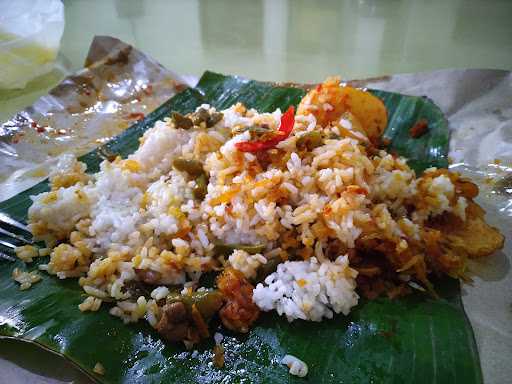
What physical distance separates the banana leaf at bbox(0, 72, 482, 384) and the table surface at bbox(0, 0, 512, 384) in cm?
293

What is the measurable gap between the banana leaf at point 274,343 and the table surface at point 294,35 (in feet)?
9.62

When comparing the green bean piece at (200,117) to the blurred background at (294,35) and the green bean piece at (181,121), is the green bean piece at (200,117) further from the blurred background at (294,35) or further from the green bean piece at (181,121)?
the blurred background at (294,35)

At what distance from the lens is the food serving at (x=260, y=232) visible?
2.02m

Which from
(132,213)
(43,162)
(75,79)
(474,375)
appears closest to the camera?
(474,375)

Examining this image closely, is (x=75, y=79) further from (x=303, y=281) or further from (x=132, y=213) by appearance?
(x=303, y=281)

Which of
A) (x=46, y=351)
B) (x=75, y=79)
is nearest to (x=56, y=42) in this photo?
(x=75, y=79)

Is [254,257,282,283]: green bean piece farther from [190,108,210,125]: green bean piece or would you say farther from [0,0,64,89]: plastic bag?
[0,0,64,89]: plastic bag

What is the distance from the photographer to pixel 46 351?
6.41 feet

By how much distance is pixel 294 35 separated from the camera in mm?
6184

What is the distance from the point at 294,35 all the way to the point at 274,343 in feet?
17.6

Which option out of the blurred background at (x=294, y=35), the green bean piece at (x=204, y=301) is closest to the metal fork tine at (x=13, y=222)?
the green bean piece at (x=204, y=301)

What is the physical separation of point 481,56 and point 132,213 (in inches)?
198

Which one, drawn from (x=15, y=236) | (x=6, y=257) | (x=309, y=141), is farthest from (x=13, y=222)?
(x=309, y=141)

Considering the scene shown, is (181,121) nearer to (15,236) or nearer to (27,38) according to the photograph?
(15,236)
